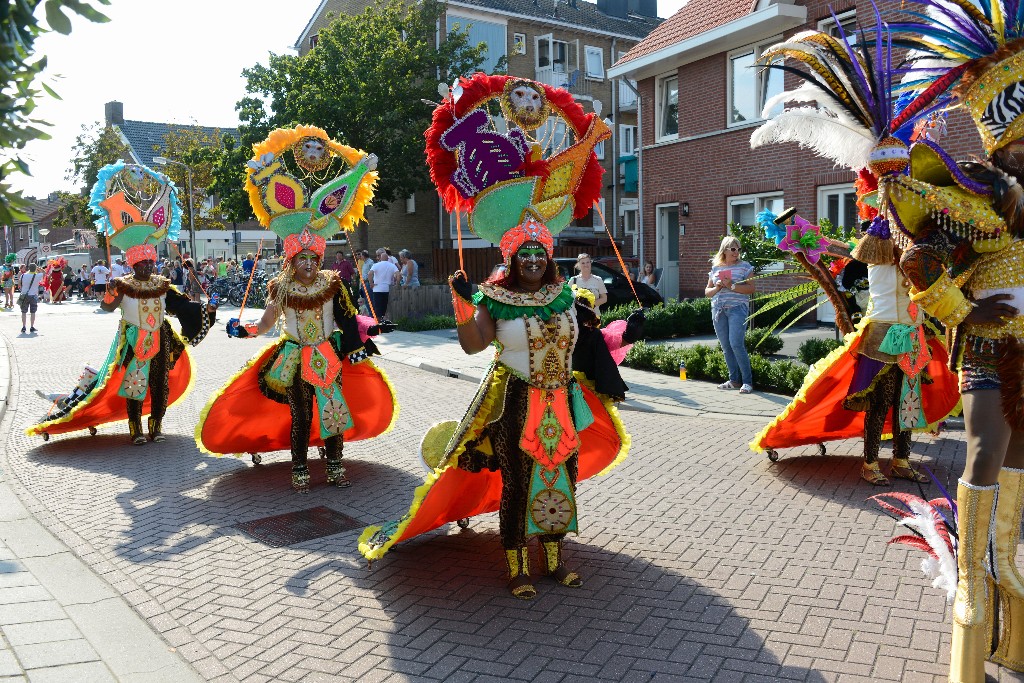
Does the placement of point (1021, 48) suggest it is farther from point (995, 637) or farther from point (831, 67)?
point (995, 637)

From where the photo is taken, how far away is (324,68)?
28.9m

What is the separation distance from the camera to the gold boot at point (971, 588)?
11.0ft

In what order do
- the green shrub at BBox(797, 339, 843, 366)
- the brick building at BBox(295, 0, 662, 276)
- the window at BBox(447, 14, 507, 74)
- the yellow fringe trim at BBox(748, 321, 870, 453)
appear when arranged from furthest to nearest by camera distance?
the brick building at BBox(295, 0, 662, 276) → the window at BBox(447, 14, 507, 74) → the green shrub at BBox(797, 339, 843, 366) → the yellow fringe trim at BBox(748, 321, 870, 453)

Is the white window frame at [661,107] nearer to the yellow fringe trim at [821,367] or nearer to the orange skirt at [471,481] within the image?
the yellow fringe trim at [821,367]

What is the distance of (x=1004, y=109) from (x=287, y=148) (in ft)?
16.9

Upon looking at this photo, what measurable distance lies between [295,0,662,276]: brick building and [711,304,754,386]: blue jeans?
22.0 metres

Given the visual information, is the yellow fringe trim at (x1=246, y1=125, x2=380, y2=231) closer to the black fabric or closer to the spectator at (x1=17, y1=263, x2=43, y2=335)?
the black fabric

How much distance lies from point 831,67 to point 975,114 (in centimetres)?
118

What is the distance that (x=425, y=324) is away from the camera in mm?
19688

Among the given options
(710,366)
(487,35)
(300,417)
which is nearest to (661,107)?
(710,366)

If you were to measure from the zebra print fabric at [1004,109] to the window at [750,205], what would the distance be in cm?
1595

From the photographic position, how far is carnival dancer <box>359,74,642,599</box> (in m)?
4.49

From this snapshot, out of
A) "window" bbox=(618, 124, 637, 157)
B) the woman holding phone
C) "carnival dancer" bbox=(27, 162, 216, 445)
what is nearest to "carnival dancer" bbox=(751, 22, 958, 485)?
the woman holding phone

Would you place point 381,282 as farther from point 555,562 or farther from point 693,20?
point 555,562
